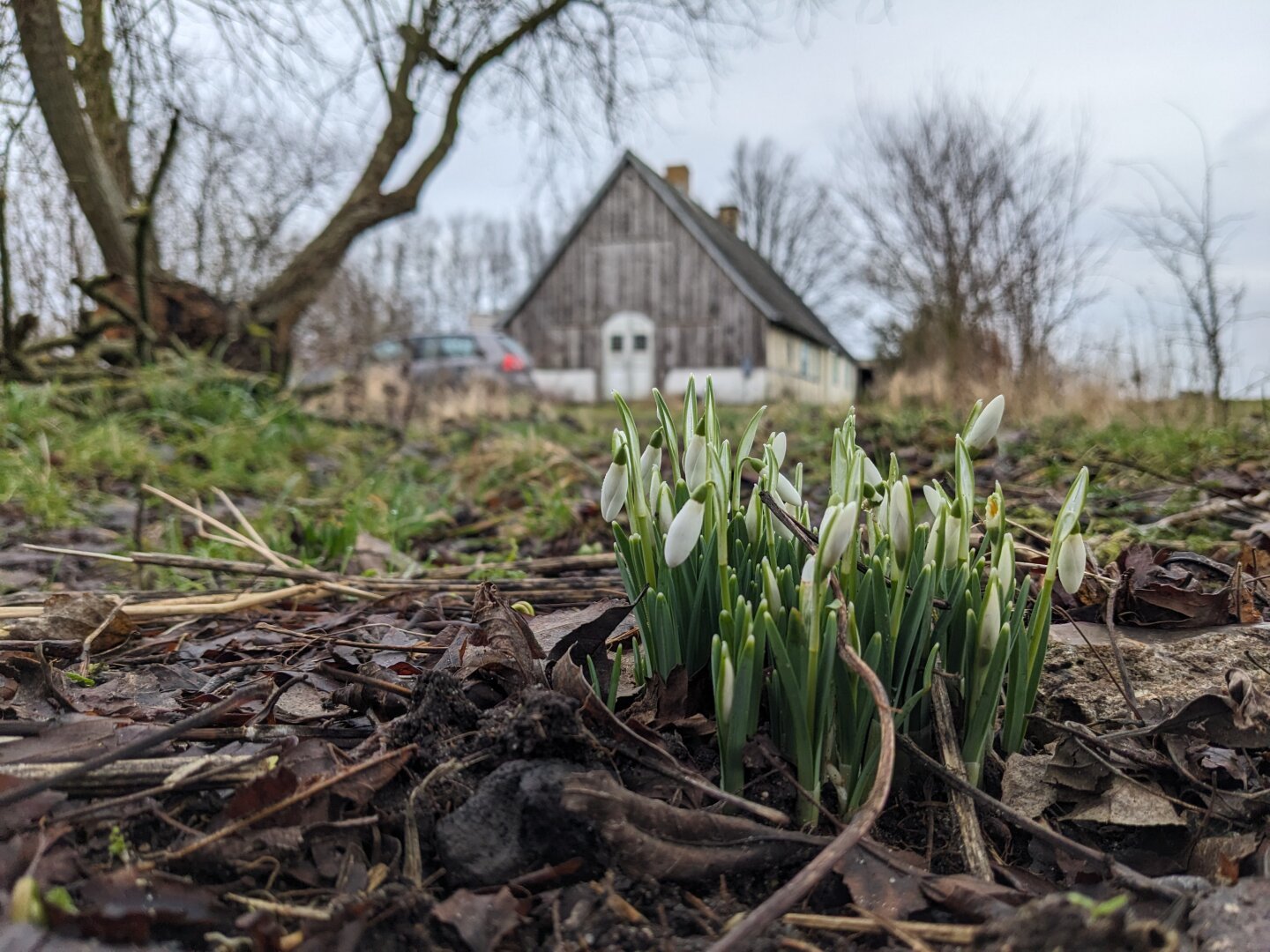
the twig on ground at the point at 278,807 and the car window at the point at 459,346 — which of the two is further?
the car window at the point at 459,346

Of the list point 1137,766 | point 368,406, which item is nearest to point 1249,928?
point 1137,766

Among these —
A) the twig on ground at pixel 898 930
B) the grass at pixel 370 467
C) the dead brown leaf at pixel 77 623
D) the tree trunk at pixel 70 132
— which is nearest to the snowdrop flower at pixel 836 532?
the twig on ground at pixel 898 930

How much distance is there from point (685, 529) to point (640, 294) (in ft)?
85.8

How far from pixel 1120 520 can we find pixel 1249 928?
245 centimetres

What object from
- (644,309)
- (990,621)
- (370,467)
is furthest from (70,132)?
(644,309)

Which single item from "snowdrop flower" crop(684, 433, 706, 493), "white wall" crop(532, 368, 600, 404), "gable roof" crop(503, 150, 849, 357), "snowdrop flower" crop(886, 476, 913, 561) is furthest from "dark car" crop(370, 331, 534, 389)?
"snowdrop flower" crop(886, 476, 913, 561)

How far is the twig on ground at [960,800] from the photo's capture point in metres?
1.11

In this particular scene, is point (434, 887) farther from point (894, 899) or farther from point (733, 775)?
point (894, 899)

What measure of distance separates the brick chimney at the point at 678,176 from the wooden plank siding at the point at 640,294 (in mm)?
6068

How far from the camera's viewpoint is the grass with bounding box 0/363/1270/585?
375 cm

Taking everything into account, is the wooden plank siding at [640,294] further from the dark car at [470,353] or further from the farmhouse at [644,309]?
the dark car at [470,353]

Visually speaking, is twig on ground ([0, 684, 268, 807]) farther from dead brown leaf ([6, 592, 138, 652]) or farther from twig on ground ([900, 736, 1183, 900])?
twig on ground ([900, 736, 1183, 900])

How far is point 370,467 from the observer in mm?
6309

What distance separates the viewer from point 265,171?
1384 centimetres
